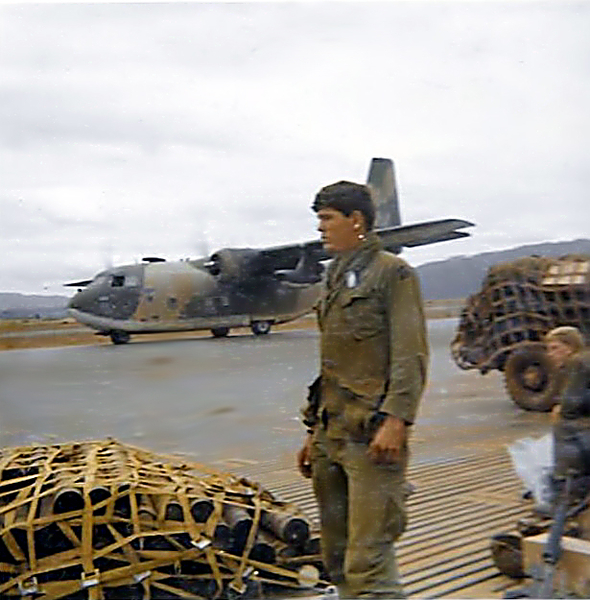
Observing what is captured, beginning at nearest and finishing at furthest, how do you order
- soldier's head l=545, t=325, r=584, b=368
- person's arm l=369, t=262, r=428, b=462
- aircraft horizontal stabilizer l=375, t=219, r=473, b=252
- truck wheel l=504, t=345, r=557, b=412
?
1. person's arm l=369, t=262, r=428, b=462
2. aircraft horizontal stabilizer l=375, t=219, r=473, b=252
3. soldier's head l=545, t=325, r=584, b=368
4. truck wheel l=504, t=345, r=557, b=412

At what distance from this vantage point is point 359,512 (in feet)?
3.89

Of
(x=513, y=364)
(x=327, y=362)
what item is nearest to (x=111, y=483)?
(x=327, y=362)

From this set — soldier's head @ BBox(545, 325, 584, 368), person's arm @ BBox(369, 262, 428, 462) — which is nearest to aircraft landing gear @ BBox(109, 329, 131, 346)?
person's arm @ BBox(369, 262, 428, 462)

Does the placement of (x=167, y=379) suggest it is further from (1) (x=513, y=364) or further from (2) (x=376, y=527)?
(1) (x=513, y=364)

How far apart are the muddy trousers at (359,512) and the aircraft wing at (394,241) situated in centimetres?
23

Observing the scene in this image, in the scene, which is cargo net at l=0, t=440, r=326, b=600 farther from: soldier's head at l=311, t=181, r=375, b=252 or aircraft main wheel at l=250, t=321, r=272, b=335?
soldier's head at l=311, t=181, r=375, b=252

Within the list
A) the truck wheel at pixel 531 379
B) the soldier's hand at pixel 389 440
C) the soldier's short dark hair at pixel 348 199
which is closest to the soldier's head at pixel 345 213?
the soldier's short dark hair at pixel 348 199

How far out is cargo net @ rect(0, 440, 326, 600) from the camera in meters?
1.33

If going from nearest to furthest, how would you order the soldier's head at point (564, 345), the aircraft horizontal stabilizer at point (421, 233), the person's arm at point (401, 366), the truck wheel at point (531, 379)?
the person's arm at point (401, 366)
the aircraft horizontal stabilizer at point (421, 233)
the soldier's head at point (564, 345)
the truck wheel at point (531, 379)

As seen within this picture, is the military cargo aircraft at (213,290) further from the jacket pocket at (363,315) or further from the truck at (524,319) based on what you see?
the truck at (524,319)

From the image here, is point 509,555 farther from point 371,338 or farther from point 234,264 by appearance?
point 234,264

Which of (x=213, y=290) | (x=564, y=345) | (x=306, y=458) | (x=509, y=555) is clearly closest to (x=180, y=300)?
(x=213, y=290)

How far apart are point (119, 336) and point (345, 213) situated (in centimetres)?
41

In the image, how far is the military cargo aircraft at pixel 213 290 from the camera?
52.1 inches
